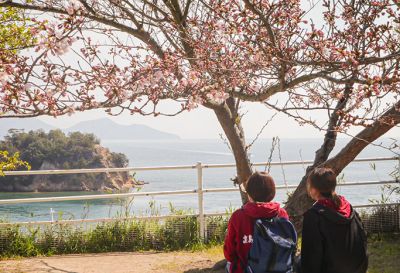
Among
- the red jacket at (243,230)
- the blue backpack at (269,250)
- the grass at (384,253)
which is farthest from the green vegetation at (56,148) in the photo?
the blue backpack at (269,250)

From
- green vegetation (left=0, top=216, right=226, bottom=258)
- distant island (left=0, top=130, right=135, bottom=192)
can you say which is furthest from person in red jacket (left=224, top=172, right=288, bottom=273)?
distant island (left=0, top=130, right=135, bottom=192)

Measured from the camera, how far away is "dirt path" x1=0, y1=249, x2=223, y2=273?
6193 mm

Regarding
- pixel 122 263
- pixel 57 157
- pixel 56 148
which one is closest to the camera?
pixel 122 263

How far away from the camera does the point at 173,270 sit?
245 inches

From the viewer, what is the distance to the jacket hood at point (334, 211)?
2943 millimetres

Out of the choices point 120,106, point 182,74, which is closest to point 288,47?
point 182,74

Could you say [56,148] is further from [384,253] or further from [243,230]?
[243,230]

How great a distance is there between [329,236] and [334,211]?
0.15 m

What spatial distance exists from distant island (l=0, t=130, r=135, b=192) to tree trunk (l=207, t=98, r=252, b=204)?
51122 mm

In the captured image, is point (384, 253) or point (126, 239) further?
point (126, 239)

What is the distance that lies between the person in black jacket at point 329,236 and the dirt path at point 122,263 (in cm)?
332

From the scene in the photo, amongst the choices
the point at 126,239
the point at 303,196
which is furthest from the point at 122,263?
the point at 303,196

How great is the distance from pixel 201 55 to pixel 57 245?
3814 mm

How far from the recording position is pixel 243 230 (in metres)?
2.90
